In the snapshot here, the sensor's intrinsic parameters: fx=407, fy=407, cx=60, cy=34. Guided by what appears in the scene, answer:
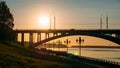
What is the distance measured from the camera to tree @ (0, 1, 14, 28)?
14100 centimetres

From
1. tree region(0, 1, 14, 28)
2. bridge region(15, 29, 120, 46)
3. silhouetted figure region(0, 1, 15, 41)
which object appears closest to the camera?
bridge region(15, 29, 120, 46)

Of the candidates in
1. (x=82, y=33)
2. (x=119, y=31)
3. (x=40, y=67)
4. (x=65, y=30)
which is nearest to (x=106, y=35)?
(x=119, y=31)

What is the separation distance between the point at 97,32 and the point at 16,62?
77578 mm

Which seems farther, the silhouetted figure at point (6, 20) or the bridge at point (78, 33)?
the silhouetted figure at point (6, 20)

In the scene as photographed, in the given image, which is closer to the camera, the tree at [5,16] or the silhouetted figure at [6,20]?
the silhouetted figure at [6,20]

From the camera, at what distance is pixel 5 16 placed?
5595 inches

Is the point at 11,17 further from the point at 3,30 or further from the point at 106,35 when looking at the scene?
the point at 106,35

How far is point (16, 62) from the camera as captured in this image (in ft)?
171

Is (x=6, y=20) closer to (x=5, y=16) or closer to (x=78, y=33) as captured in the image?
(x=5, y=16)

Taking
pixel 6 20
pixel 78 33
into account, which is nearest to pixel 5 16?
pixel 6 20

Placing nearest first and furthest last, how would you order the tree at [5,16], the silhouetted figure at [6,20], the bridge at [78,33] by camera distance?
the bridge at [78,33], the silhouetted figure at [6,20], the tree at [5,16]

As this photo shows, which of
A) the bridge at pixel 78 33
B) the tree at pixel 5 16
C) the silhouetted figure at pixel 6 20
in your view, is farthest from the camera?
the tree at pixel 5 16

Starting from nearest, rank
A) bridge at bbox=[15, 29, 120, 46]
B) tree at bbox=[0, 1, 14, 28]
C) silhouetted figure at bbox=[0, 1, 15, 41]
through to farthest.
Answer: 1. bridge at bbox=[15, 29, 120, 46]
2. silhouetted figure at bbox=[0, 1, 15, 41]
3. tree at bbox=[0, 1, 14, 28]

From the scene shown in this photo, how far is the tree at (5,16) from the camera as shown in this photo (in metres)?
141
